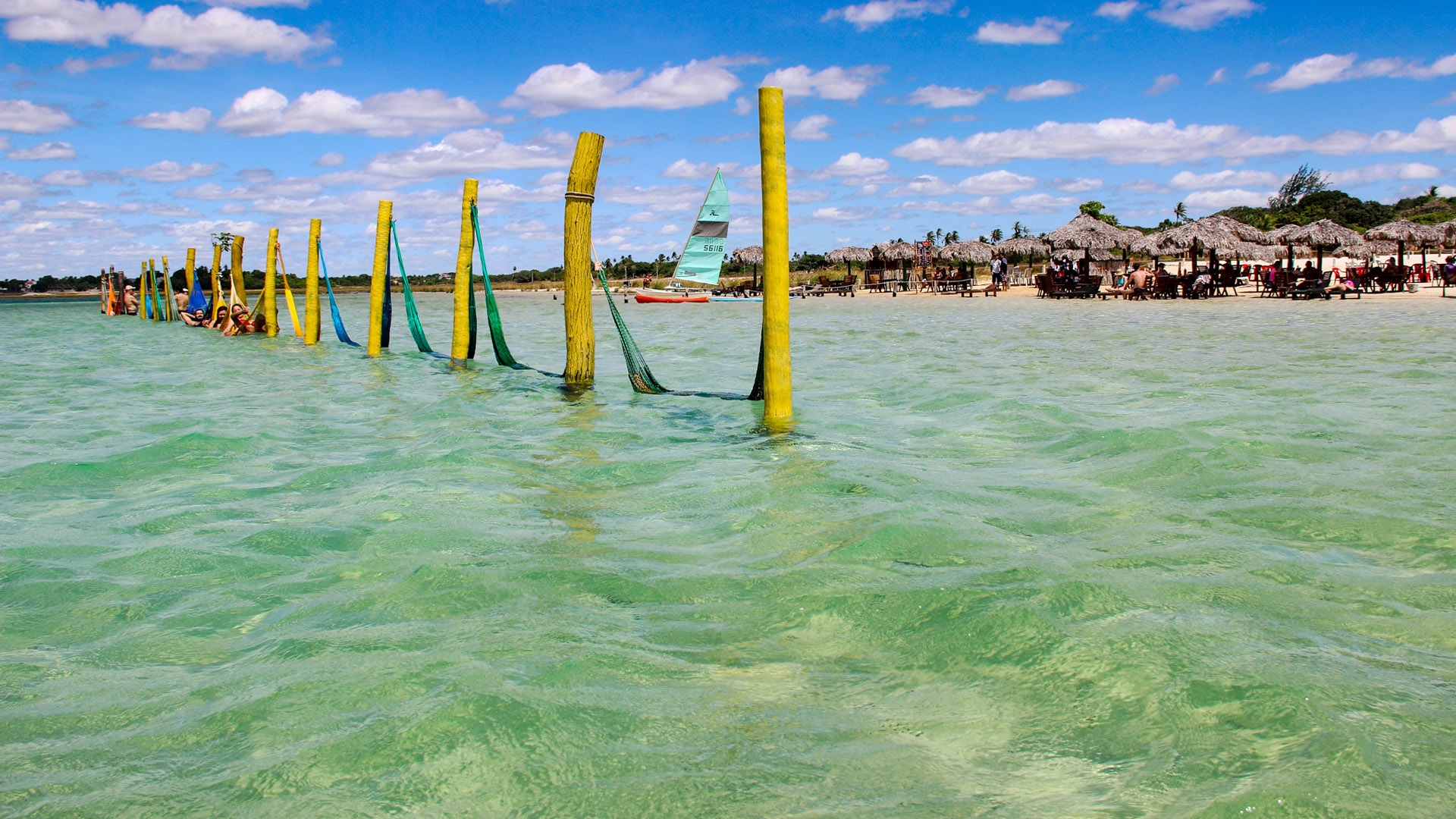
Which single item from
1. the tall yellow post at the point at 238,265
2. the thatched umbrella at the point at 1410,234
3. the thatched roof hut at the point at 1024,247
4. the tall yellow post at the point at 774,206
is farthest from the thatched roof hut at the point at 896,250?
the tall yellow post at the point at 774,206

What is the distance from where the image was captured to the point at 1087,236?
112 ft

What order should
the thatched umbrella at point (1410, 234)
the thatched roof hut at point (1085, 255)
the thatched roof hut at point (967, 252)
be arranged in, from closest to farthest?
the thatched umbrella at point (1410, 234)
the thatched roof hut at point (1085, 255)
the thatched roof hut at point (967, 252)

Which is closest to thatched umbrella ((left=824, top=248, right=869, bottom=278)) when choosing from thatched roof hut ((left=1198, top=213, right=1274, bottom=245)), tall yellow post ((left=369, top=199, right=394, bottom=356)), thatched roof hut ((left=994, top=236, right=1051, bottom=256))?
thatched roof hut ((left=994, top=236, right=1051, bottom=256))

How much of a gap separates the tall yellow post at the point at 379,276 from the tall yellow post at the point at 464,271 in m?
1.65

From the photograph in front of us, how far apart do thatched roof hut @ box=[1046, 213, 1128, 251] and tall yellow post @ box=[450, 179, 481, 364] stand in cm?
2802

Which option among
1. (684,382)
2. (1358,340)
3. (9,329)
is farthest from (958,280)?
(9,329)

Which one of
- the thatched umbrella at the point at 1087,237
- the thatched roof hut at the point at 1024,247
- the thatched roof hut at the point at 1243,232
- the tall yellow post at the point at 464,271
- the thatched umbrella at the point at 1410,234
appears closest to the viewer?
the tall yellow post at the point at 464,271

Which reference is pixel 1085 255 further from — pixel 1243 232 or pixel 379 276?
pixel 379 276

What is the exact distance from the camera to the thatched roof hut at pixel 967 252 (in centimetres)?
3969

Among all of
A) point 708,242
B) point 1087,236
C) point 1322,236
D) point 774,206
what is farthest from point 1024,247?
point 774,206

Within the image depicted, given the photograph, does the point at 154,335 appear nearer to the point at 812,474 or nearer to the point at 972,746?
the point at 812,474

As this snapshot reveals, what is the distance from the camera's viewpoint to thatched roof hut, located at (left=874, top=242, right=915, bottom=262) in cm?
4219

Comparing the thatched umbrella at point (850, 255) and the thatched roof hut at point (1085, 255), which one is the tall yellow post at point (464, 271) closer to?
the thatched roof hut at point (1085, 255)

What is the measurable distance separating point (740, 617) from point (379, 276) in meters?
12.1
